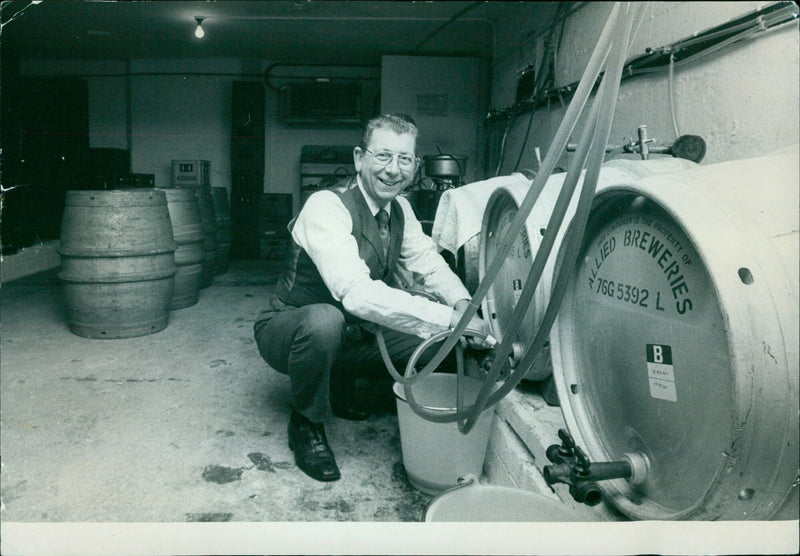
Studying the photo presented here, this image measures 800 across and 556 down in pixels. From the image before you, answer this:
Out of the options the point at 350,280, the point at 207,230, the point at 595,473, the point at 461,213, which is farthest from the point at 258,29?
the point at 595,473

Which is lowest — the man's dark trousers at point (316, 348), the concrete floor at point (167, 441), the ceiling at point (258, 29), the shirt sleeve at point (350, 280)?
the concrete floor at point (167, 441)

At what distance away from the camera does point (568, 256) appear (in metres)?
0.79

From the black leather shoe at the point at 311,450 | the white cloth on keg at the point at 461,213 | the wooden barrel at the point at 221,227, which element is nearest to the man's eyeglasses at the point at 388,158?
the white cloth on keg at the point at 461,213

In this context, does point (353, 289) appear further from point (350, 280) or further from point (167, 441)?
point (167, 441)

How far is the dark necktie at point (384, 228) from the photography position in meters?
1.84

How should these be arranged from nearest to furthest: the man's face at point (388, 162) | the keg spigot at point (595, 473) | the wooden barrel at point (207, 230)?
the keg spigot at point (595, 473), the man's face at point (388, 162), the wooden barrel at point (207, 230)

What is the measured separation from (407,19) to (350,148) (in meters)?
2.95

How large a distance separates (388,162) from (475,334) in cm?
64

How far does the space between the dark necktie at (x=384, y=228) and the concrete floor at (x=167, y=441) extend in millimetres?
694

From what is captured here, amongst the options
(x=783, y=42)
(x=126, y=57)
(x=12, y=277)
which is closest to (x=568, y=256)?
(x=783, y=42)

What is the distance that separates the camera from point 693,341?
0.79 m

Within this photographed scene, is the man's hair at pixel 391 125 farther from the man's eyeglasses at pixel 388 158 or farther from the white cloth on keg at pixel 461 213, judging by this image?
the white cloth on keg at pixel 461 213

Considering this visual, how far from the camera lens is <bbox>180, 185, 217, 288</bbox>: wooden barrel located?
13.8 feet

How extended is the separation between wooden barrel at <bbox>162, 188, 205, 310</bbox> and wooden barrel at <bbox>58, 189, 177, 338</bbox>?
17.9 inches
